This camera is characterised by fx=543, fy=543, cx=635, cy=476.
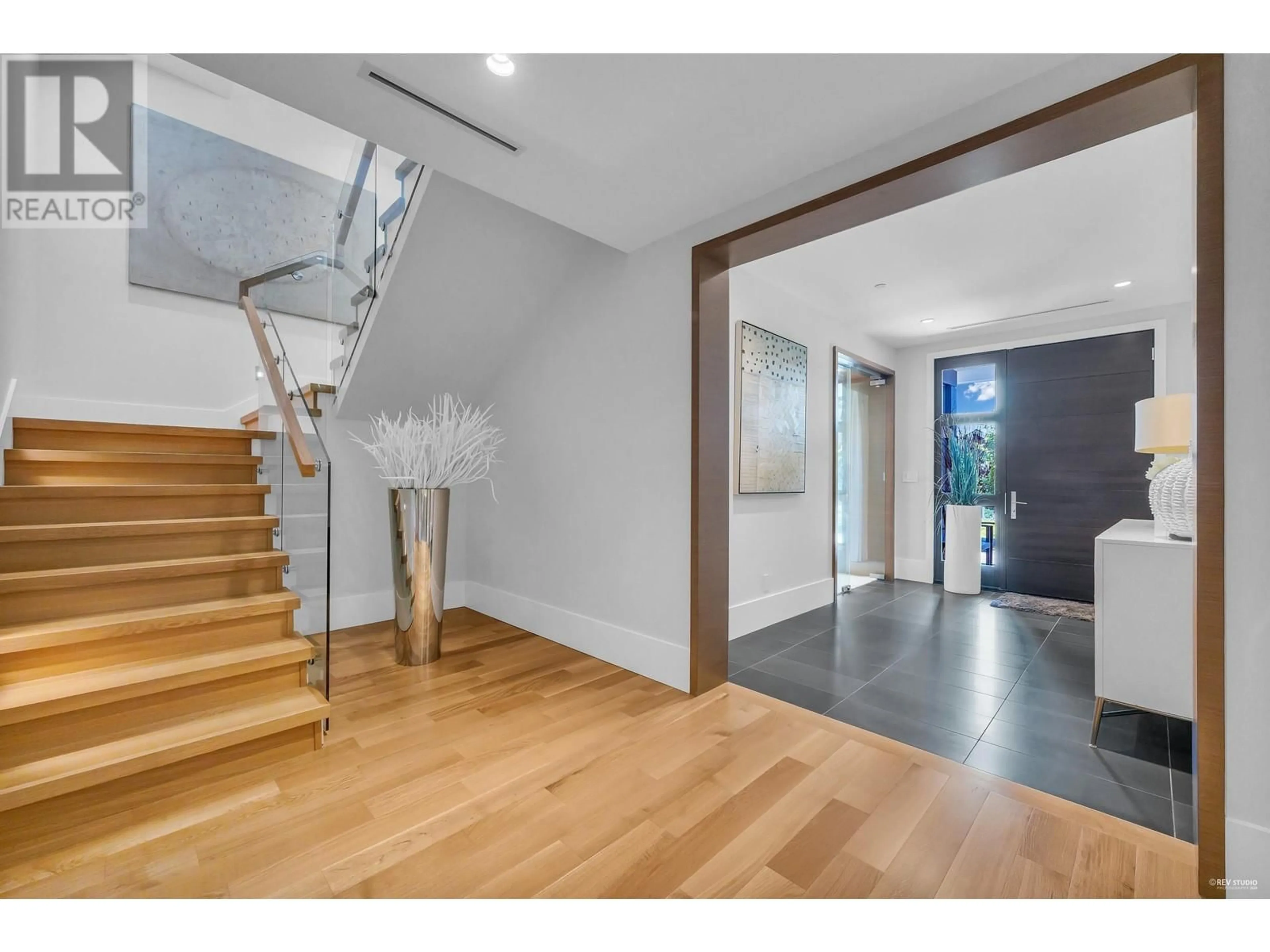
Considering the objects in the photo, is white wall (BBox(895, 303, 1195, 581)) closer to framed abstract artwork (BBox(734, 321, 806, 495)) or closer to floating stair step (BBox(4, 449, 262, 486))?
framed abstract artwork (BBox(734, 321, 806, 495))

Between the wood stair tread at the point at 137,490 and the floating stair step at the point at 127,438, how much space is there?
1.00ft

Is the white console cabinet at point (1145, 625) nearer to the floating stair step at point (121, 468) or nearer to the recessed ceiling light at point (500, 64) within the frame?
the recessed ceiling light at point (500, 64)

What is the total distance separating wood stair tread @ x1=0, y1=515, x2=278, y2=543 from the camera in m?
2.14

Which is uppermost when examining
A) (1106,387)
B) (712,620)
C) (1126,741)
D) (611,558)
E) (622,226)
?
(622,226)

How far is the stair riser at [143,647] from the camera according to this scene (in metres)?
1.90

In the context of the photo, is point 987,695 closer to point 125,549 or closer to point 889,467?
point 889,467

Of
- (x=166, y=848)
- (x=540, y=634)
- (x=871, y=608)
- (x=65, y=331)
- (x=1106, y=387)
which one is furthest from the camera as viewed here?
(x=1106, y=387)

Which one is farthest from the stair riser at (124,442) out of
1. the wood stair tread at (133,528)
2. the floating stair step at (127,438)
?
the wood stair tread at (133,528)

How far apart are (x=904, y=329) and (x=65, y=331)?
6458 millimetres

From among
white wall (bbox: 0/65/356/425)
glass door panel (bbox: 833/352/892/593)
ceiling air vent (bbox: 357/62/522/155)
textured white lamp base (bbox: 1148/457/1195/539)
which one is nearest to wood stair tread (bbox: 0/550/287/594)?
white wall (bbox: 0/65/356/425)

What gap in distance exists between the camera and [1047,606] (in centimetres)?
469
